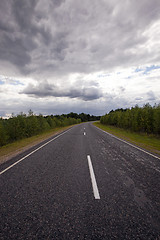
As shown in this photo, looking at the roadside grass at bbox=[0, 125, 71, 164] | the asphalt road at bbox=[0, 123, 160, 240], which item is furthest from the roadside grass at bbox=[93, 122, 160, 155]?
the roadside grass at bbox=[0, 125, 71, 164]

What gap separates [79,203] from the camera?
2.60 metres

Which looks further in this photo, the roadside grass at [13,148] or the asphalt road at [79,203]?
the roadside grass at [13,148]

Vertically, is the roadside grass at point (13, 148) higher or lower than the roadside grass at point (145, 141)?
higher

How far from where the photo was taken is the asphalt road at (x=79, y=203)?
6.37 feet

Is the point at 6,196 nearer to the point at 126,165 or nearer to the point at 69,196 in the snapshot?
the point at 69,196

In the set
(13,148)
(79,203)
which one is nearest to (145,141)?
(79,203)

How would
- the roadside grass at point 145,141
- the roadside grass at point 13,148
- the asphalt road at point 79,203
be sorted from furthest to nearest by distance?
the roadside grass at point 145,141 < the roadside grass at point 13,148 < the asphalt road at point 79,203

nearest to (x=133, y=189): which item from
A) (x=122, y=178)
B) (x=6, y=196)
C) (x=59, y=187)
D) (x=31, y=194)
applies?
(x=122, y=178)

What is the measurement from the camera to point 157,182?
3568 millimetres

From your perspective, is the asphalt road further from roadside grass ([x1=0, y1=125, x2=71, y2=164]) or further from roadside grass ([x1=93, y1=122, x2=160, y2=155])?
roadside grass ([x1=93, y1=122, x2=160, y2=155])

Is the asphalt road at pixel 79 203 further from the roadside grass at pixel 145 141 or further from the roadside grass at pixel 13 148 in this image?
the roadside grass at pixel 145 141

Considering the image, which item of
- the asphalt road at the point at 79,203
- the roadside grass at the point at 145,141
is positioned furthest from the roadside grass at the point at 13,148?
the roadside grass at the point at 145,141

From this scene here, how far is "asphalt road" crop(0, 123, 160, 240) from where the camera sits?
76.4 inches

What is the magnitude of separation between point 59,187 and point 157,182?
309cm
